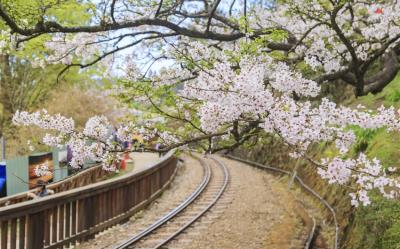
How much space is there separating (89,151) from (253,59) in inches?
103

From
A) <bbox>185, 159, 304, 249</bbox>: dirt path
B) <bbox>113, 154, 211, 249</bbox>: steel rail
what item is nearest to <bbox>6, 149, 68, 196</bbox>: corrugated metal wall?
<bbox>113, 154, 211, 249</bbox>: steel rail

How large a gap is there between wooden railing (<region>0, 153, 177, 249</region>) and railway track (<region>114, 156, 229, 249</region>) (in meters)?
1.13

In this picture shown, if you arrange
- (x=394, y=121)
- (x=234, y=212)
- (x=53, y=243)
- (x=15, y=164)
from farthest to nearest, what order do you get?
(x=234, y=212)
(x=15, y=164)
(x=53, y=243)
(x=394, y=121)

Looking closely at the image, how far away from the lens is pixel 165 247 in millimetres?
11180

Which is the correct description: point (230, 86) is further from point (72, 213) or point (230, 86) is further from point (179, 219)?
point (179, 219)

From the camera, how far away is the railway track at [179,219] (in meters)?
11.5

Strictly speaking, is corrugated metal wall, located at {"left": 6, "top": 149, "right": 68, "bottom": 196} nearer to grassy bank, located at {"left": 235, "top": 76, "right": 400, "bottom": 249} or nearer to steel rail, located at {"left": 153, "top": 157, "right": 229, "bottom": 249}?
steel rail, located at {"left": 153, "top": 157, "right": 229, "bottom": 249}

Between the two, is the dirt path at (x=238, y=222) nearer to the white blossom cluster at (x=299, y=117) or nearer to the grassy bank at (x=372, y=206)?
the grassy bank at (x=372, y=206)

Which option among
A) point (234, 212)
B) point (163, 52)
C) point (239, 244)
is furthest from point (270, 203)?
point (163, 52)

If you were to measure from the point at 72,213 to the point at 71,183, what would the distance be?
537 centimetres

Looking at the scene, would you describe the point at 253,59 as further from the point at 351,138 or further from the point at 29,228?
the point at 29,228

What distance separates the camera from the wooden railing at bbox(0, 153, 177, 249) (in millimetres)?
8648

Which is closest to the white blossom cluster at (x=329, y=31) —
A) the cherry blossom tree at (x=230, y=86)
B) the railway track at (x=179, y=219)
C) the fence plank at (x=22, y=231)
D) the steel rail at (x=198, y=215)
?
the cherry blossom tree at (x=230, y=86)

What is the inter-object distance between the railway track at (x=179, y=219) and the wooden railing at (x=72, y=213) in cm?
113
